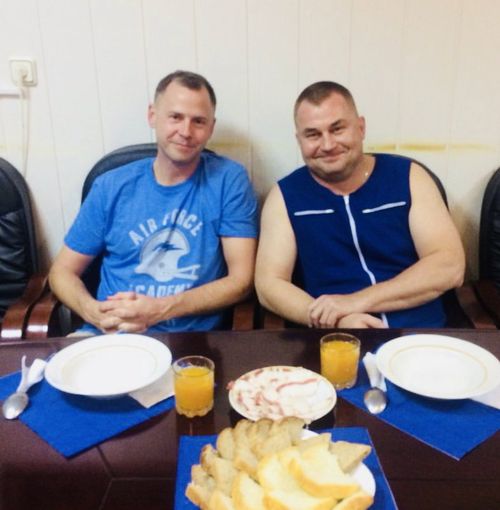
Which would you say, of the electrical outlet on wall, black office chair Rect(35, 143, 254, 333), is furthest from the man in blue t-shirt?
the electrical outlet on wall

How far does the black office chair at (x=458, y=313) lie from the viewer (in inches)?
73.2

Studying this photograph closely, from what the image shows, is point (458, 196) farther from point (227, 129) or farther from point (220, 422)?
point (220, 422)

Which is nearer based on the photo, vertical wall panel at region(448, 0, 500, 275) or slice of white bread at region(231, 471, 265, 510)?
slice of white bread at region(231, 471, 265, 510)

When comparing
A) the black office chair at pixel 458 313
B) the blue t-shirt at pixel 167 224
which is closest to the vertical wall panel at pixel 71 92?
the blue t-shirt at pixel 167 224

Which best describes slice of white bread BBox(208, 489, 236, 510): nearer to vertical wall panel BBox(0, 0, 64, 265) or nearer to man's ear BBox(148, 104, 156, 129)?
man's ear BBox(148, 104, 156, 129)

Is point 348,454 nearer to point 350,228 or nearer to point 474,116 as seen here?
point 350,228

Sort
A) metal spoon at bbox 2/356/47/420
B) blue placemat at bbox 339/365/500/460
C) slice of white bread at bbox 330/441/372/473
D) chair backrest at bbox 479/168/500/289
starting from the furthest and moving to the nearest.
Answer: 1. chair backrest at bbox 479/168/500/289
2. metal spoon at bbox 2/356/47/420
3. blue placemat at bbox 339/365/500/460
4. slice of white bread at bbox 330/441/372/473

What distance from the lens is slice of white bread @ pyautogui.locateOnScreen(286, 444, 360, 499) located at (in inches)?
32.4

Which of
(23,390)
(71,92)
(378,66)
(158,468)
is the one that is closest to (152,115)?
(71,92)

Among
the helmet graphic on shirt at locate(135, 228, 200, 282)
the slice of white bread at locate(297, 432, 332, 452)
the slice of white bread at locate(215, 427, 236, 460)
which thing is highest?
the slice of white bread at locate(297, 432, 332, 452)

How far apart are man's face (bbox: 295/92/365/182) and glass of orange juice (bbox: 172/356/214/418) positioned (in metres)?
0.99

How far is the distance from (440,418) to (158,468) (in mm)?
546

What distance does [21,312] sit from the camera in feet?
6.27

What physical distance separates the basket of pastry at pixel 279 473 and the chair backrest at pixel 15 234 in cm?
159
